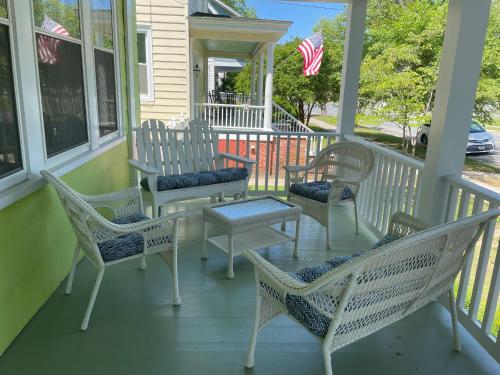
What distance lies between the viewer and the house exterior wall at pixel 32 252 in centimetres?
196

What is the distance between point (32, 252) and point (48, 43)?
137cm

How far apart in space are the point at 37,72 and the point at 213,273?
70.3 inches

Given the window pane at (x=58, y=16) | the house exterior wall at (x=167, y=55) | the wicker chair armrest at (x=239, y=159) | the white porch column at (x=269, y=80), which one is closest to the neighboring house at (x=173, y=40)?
the house exterior wall at (x=167, y=55)

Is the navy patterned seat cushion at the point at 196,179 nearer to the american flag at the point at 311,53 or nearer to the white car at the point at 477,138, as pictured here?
the american flag at the point at 311,53

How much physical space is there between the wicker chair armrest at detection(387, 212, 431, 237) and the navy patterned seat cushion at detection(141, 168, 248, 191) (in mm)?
1956

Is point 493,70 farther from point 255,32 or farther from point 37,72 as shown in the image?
point 37,72

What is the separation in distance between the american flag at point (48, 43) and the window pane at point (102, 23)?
78 centimetres

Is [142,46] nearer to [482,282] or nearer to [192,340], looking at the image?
[192,340]

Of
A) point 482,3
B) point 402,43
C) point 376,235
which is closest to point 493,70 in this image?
point 402,43

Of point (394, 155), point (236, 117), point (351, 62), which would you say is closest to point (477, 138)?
point (236, 117)

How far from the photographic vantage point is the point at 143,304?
7.99 ft

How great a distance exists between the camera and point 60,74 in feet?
8.80

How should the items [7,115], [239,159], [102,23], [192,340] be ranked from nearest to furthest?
[7,115]
[192,340]
[102,23]
[239,159]

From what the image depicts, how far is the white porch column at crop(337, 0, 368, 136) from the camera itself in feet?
13.8
